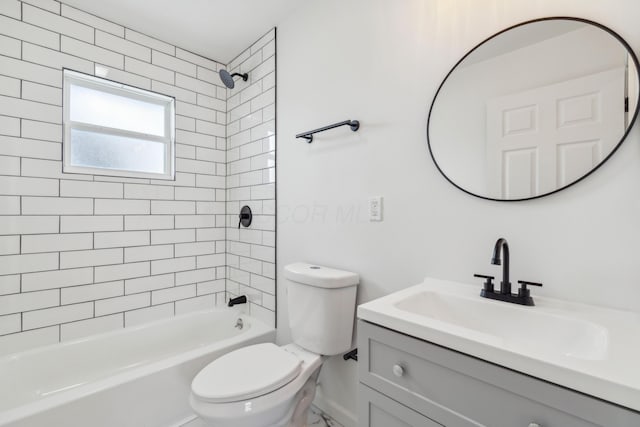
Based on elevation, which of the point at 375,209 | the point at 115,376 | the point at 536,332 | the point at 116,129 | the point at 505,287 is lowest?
the point at 115,376

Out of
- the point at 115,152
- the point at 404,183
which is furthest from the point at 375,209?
the point at 115,152

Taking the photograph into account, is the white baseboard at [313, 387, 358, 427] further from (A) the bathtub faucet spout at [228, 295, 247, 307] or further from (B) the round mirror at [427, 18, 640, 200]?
(B) the round mirror at [427, 18, 640, 200]

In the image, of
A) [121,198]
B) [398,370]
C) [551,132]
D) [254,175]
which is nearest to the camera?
[398,370]

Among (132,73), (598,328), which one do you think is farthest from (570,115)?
(132,73)

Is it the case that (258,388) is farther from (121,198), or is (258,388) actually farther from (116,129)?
(116,129)

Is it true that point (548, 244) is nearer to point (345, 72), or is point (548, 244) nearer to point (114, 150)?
point (345, 72)

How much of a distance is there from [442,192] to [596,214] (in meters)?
0.49

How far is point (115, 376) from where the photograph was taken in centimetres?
150

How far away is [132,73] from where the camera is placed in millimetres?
2129

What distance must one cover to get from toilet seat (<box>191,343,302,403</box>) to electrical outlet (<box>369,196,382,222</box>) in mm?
810

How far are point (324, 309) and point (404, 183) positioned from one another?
2.46ft

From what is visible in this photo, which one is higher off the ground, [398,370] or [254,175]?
[254,175]

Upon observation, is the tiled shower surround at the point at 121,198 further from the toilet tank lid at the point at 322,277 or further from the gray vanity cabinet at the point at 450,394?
the gray vanity cabinet at the point at 450,394

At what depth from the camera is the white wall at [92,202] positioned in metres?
1.71
